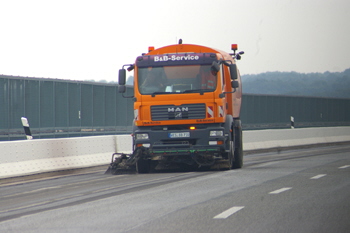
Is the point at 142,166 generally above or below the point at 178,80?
below

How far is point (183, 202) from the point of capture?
11.4 metres

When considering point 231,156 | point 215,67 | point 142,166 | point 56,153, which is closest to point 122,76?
point 142,166

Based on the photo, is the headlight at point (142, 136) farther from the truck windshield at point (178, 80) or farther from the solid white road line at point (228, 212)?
the solid white road line at point (228, 212)

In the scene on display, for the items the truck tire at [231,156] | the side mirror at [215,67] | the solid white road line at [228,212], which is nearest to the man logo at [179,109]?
the side mirror at [215,67]

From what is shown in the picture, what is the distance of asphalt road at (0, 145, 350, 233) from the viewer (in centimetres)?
906

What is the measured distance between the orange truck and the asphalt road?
0.80 m

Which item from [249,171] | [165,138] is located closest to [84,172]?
[165,138]

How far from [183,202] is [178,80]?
23.8 ft

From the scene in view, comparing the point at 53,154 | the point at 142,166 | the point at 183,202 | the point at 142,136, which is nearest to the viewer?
the point at 183,202

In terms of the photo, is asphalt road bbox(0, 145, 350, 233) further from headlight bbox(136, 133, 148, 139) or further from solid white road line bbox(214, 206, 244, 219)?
headlight bbox(136, 133, 148, 139)

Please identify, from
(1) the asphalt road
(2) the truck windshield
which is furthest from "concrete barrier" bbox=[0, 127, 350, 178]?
(2) the truck windshield

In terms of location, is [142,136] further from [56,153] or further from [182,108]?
[56,153]

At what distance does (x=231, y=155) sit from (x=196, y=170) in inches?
38.3

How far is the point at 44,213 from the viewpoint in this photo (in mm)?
10602
